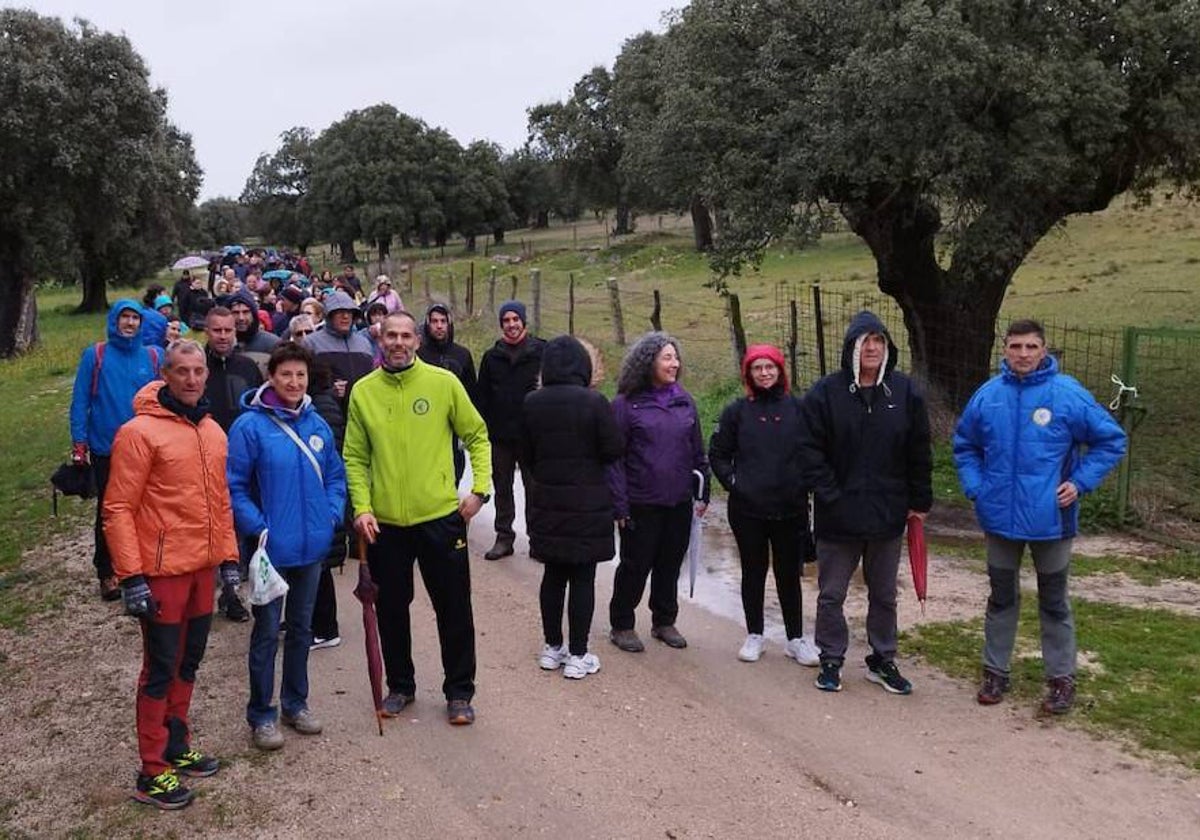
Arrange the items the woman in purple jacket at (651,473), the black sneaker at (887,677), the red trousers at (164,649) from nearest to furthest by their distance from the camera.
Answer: the red trousers at (164,649) < the black sneaker at (887,677) < the woman in purple jacket at (651,473)

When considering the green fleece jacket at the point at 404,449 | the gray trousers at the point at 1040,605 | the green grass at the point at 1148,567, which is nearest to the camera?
the green fleece jacket at the point at 404,449

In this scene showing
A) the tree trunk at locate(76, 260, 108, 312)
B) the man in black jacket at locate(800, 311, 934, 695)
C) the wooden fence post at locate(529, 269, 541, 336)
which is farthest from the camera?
the tree trunk at locate(76, 260, 108, 312)

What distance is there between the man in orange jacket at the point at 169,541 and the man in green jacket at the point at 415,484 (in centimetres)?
68

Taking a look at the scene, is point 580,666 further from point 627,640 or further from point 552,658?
point 627,640

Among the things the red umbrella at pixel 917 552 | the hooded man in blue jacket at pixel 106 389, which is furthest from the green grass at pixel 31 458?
the red umbrella at pixel 917 552

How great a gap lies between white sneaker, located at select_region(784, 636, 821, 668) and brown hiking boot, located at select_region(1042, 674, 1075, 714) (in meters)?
1.14

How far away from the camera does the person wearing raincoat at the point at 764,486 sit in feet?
18.6

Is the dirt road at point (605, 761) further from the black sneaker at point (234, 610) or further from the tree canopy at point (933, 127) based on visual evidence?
the tree canopy at point (933, 127)

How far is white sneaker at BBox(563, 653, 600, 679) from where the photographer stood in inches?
220

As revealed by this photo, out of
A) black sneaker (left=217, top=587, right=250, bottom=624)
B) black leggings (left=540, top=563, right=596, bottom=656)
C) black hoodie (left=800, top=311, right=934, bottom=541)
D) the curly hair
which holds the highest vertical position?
the curly hair

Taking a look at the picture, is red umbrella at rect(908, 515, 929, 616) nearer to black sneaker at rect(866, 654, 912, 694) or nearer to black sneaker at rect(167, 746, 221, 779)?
black sneaker at rect(866, 654, 912, 694)

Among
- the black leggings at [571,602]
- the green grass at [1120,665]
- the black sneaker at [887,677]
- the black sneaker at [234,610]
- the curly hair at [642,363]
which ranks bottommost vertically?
the green grass at [1120,665]

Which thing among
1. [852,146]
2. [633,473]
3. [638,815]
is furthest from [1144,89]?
[638,815]

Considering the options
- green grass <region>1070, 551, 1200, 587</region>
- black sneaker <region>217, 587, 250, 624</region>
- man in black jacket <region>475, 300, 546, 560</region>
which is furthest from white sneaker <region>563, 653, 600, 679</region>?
green grass <region>1070, 551, 1200, 587</region>
